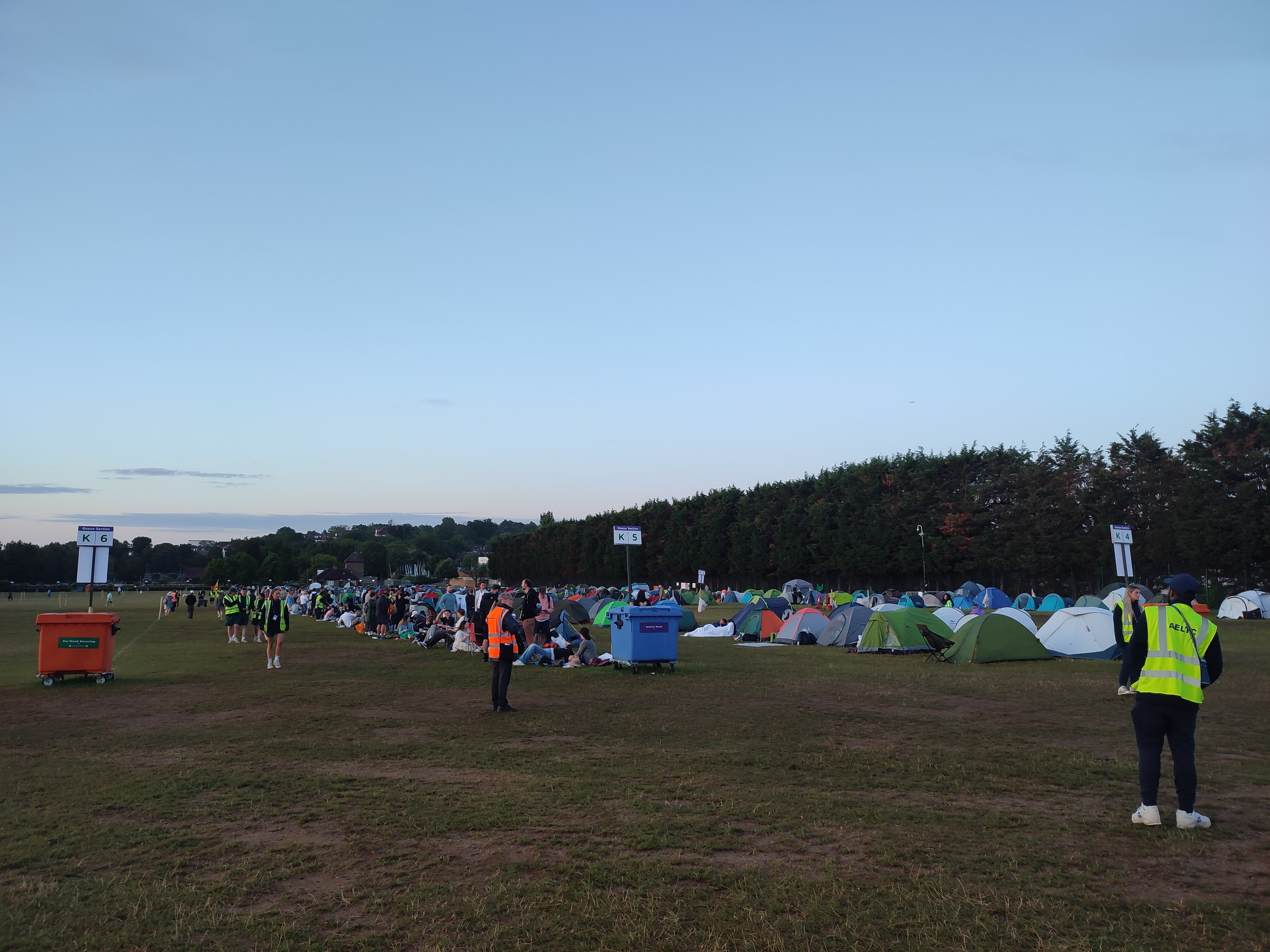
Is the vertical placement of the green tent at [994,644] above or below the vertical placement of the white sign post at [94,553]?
below

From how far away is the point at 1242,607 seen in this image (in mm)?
34438

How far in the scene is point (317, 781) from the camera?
9.12 m

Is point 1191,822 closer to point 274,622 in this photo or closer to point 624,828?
point 624,828

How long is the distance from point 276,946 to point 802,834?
12.7 ft

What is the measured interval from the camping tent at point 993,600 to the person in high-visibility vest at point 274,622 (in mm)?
30558

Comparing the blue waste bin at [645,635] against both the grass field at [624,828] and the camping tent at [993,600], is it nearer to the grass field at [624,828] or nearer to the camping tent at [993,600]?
the grass field at [624,828]

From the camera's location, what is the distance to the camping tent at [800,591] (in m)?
50.3

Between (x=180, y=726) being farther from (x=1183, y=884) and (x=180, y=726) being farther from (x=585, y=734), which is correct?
(x=1183, y=884)

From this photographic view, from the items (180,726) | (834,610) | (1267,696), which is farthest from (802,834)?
(834,610)

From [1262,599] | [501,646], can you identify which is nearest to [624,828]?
[501,646]

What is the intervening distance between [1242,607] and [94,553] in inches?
1485

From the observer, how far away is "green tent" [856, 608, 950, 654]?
24109mm

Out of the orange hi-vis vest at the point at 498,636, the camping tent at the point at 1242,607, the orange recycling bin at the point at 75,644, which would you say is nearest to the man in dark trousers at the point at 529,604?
the orange hi-vis vest at the point at 498,636

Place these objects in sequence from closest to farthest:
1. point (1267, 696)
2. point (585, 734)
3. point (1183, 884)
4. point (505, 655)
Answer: point (1183, 884) → point (585, 734) → point (505, 655) → point (1267, 696)
